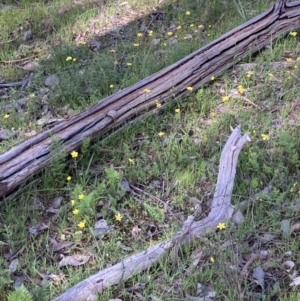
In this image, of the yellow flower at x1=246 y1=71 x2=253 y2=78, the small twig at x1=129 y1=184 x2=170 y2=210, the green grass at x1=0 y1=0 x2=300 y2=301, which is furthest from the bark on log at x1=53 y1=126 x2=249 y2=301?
the yellow flower at x1=246 y1=71 x2=253 y2=78

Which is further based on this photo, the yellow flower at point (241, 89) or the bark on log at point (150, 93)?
the yellow flower at point (241, 89)

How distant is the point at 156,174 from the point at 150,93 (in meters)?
0.83

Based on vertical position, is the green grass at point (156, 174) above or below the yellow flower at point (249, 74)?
below

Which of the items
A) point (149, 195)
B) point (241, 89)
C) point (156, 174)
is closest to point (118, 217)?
point (149, 195)

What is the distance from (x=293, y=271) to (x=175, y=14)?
3.95 m

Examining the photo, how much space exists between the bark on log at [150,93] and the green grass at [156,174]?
101 millimetres

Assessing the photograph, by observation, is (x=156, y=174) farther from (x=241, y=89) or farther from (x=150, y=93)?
(x=241, y=89)

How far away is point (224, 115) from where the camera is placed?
4.43 m

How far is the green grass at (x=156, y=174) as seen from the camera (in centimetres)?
316

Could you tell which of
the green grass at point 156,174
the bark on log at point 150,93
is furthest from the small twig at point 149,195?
the bark on log at point 150,93

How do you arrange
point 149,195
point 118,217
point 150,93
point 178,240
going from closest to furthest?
1. point 178,240
2. point 118,217
3. point 149,195
4. point 150,93

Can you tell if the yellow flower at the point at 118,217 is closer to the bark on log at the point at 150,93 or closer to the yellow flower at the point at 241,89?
the bark on log at the point at 150,93

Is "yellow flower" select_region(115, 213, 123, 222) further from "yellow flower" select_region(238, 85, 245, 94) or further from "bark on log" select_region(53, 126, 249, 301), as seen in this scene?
"yellow flower" select_region(238, 85, 245, 94)

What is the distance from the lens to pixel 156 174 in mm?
3959
